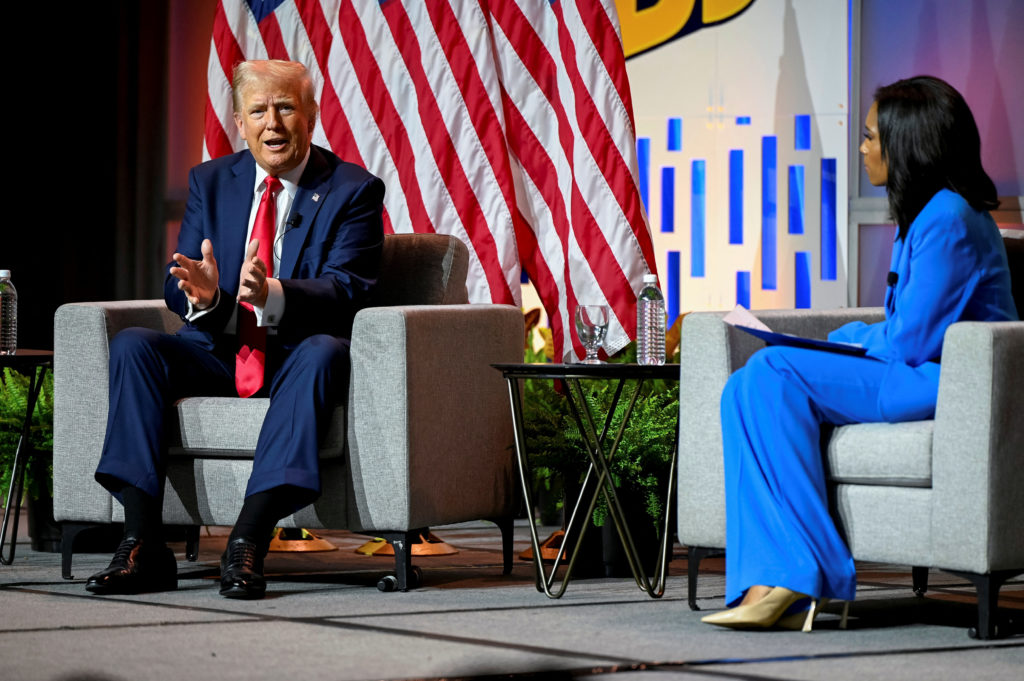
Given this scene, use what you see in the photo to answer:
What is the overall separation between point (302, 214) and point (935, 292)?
1.60 m

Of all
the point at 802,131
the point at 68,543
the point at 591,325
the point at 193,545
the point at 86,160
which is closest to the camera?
the point at 591,325

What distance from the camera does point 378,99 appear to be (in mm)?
5281

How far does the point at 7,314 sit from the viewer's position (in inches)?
168

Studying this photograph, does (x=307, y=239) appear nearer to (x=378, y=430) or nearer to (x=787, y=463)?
(x=378, y=430)

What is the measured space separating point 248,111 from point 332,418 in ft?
2.83

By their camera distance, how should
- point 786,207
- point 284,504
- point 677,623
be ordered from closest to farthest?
point 677,623, point 284,504, point 786,207

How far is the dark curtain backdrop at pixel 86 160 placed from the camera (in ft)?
19.8

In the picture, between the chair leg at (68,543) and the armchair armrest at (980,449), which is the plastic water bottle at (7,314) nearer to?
the chair leg at (68,543)

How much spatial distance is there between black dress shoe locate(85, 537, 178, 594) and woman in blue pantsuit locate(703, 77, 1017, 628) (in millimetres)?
1266

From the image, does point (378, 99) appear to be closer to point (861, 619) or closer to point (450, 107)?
point (450, 107)

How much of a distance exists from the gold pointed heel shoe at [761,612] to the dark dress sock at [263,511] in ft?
3.29

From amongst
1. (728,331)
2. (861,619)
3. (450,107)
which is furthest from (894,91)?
(450,107)

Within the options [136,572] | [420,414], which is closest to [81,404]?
[136,572]

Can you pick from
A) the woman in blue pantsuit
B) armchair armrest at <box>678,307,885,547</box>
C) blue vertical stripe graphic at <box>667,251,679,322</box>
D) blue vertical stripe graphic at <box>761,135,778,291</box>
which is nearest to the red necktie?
armchair armrest at <box>678,307,885,547</box>
